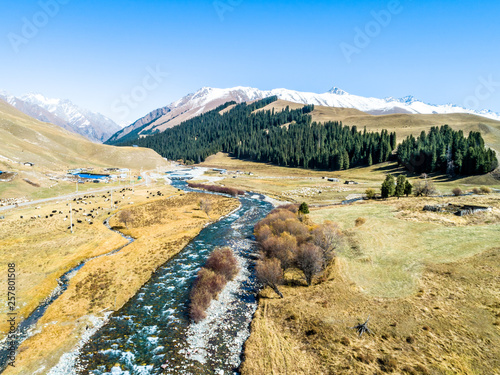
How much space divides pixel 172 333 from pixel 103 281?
1733 centimetres

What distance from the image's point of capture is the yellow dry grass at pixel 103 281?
24984 millimetres

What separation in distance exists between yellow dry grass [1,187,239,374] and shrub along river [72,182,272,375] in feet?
8.14

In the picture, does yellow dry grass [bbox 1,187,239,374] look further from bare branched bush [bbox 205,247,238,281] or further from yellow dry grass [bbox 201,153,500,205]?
yellow dry grass [bbox 201,153,500,205]

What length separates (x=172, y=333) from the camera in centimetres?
2759

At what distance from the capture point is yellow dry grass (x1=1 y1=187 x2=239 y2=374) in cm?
2498

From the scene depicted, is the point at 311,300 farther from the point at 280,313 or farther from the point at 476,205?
the point at 476,205

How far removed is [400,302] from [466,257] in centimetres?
1699

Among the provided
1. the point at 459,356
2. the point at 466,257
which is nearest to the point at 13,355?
the point at 459,356

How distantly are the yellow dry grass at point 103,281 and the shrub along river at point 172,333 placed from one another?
248 centimetres

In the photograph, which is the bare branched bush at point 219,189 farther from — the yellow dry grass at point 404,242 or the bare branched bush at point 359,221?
the bare branched bush at point 359,221

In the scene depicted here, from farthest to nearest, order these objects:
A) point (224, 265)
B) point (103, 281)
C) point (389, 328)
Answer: point (224, 265) < point (103, 281) < point (389, 328)

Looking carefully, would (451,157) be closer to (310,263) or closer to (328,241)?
(328,241)

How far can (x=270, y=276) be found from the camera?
35.5m

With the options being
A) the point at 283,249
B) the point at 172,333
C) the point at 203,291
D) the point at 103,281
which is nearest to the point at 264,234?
the point at 283,249
